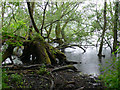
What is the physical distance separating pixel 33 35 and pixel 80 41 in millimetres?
3329

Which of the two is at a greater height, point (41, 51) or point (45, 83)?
point (41, 51)

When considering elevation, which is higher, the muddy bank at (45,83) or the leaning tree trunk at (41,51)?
the leaning tree trunk at (41,51)

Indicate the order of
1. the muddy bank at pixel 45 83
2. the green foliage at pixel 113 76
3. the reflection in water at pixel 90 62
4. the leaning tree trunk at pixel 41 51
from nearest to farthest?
the green foliage at pixel 113 76, the muddy bank at pixel 45 83, the reflection in water at pixel 90 62, the leaning tree trunk at pixel 41 51

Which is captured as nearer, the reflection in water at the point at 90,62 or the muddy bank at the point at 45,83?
the muddy bank at the point at 45,83

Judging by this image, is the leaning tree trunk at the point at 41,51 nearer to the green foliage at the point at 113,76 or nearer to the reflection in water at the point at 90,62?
the reflection in water at the point at 90,62

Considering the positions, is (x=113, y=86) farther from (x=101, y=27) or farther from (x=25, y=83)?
(x=101, y=27)

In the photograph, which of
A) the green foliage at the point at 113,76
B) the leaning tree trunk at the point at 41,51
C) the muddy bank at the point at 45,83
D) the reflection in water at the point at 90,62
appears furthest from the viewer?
the leaning tree trunk at the point at 41,51

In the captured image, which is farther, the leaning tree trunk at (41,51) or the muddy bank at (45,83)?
the leaning tree trunk at (41,51)

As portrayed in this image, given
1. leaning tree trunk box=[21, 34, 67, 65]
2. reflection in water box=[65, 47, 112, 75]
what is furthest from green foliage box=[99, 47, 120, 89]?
leaning tree trunk box=[21, 34, 67, 65]

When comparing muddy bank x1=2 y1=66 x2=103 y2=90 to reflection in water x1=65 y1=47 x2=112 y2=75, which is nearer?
muddy bank x1=2 y1=66 x2=103 y2=90

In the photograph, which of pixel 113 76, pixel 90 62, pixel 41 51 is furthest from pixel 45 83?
pixel 90 62

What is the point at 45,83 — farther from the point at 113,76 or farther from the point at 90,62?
the point at 90,62

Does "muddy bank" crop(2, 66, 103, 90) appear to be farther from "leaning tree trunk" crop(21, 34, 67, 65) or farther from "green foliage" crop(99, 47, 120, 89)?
"leaning tree trunk" crop(21, 34, 67, 65)

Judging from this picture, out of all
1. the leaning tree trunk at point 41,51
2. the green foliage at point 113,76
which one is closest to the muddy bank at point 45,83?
the green foliage at point 113,76
